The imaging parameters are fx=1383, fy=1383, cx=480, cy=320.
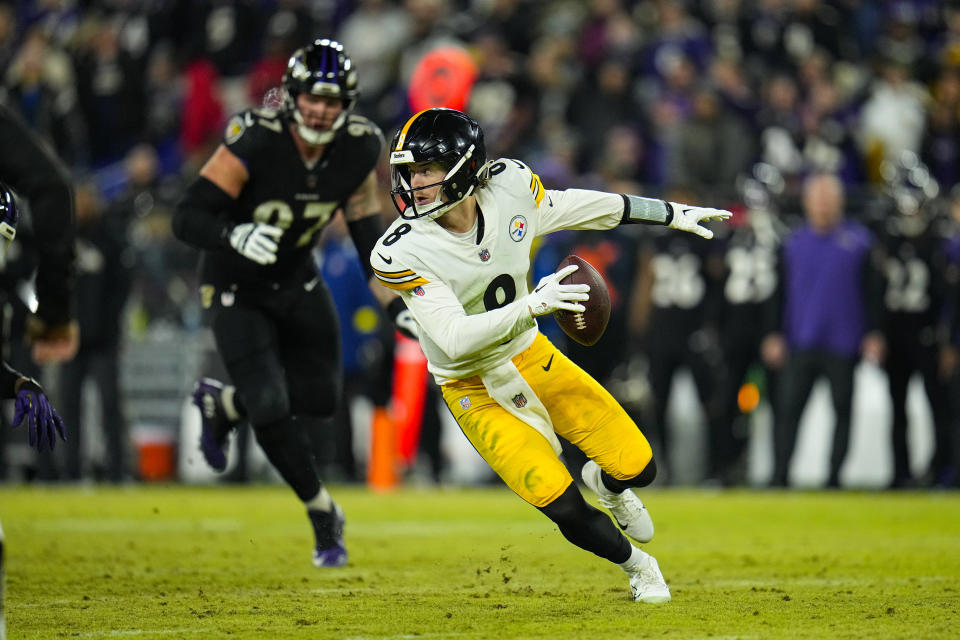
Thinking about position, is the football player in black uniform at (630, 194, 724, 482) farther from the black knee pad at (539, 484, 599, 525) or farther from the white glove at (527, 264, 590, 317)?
the white glove at (527, 264, 590, 317)

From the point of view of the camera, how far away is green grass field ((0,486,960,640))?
4547mm

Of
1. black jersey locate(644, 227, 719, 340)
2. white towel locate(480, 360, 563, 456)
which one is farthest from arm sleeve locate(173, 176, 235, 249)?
black jersey locate(644, 227, 719, 340)

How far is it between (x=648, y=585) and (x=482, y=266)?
4.29 feet

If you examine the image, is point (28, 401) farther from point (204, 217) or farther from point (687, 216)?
point (687, 216)

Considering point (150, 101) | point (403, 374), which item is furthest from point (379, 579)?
point (150, 101)

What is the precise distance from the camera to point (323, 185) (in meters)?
6.30

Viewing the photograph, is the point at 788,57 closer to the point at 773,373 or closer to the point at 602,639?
the point at 773,373

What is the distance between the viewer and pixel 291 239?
251 inches

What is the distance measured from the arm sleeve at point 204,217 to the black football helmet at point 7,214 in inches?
56.7

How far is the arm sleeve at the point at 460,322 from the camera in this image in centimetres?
461

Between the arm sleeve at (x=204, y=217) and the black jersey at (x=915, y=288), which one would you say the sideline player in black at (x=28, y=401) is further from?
the black jersey at (x=915, y=288)

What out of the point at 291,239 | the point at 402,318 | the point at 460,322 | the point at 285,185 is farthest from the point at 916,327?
the point at 460,322

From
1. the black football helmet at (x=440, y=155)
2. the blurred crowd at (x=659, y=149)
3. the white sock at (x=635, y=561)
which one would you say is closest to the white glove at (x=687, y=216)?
the black football helmet at (x=440, y=155)

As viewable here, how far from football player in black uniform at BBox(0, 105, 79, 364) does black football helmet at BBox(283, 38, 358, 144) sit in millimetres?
1058
